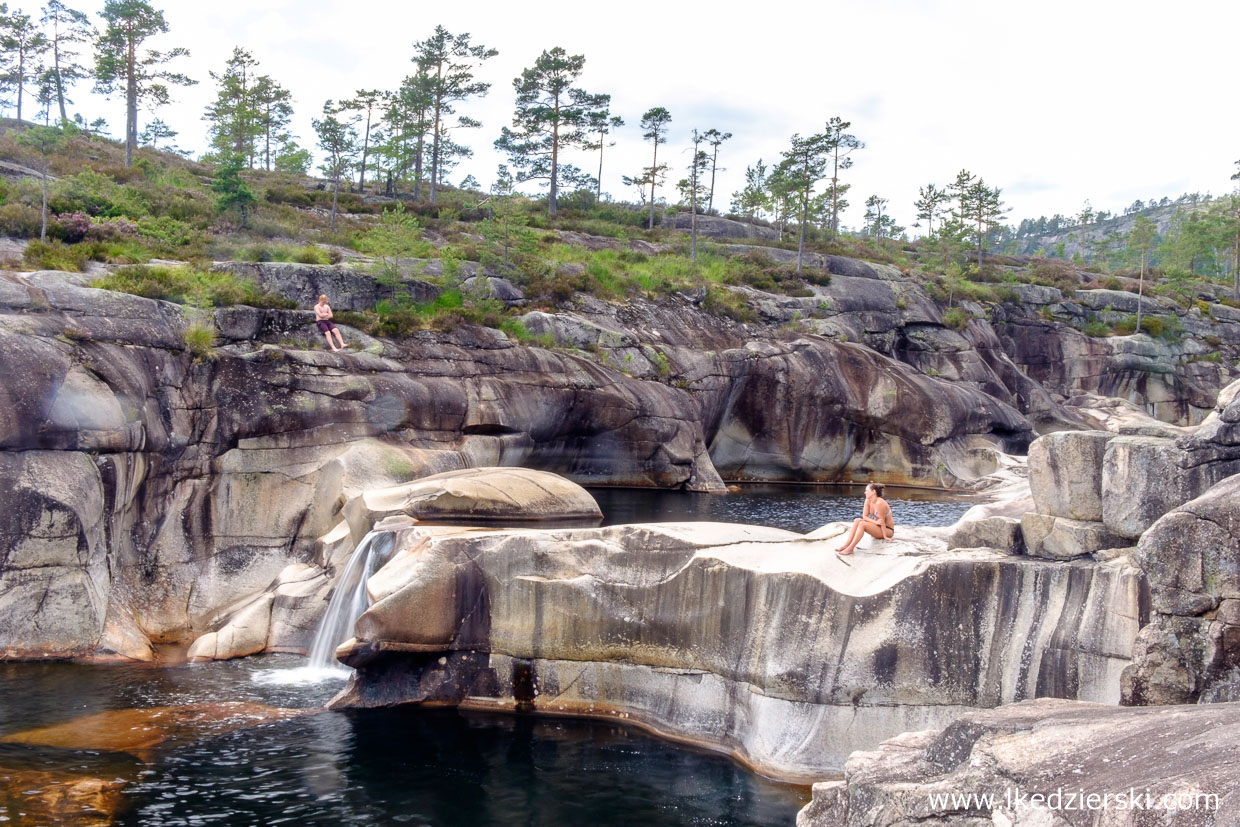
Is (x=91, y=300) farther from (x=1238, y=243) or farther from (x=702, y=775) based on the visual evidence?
(x=1238, y=243)

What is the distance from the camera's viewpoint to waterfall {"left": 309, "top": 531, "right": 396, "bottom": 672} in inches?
656

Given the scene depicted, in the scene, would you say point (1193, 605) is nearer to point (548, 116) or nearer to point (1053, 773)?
point (1053, 773)

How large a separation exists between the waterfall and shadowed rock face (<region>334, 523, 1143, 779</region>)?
1.42 meters

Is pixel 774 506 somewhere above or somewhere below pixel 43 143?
below

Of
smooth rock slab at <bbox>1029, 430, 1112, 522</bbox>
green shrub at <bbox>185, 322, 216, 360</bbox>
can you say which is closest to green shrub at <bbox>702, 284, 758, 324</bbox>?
green shrub at <bbox>185, 322, 216, 360</bbox>

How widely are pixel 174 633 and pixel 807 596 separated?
47.3 feet

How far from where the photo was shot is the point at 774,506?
96.6 ft

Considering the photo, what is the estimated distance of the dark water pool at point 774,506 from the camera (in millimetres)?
25797

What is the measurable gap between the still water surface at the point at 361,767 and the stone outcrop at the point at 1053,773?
342 cm

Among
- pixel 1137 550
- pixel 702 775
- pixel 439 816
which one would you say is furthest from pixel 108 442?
pixel 1137 550

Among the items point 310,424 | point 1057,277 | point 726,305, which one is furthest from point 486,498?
point 1057,277

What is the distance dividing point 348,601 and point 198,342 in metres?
8.83

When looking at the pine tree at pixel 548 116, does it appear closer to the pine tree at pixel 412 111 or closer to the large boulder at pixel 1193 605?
the pine tree at pixel 412 111

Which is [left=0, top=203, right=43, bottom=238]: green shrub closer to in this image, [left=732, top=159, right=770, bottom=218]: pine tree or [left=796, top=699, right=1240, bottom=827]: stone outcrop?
[left=796, top=699, right=1240, bottom=827]: stone outcrop
